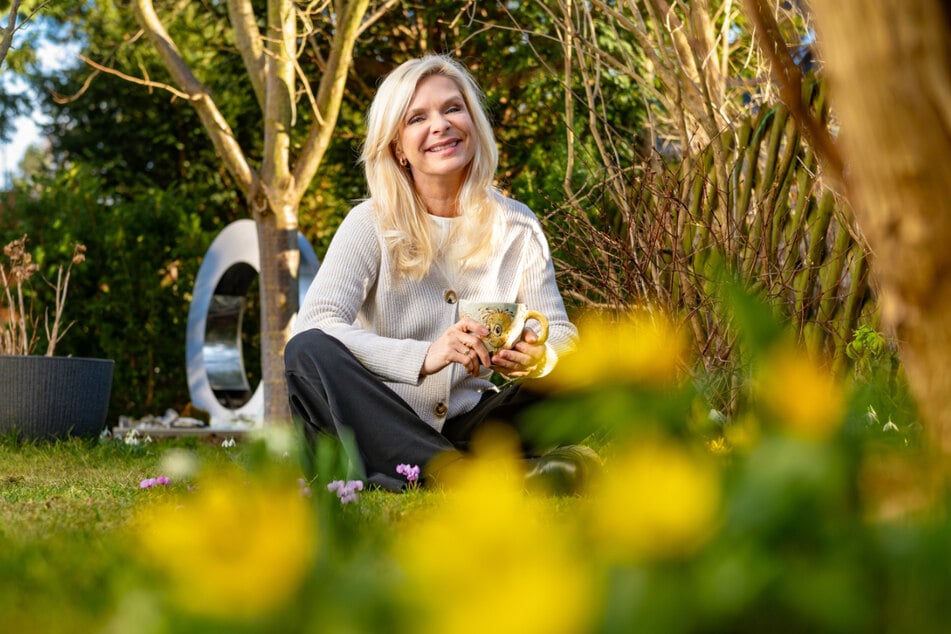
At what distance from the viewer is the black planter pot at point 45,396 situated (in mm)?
4699

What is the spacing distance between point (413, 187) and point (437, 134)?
22 centimetres

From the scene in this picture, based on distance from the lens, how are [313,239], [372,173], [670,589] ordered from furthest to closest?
[313,239], [372,173], [670,589]

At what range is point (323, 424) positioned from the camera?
2963 mm

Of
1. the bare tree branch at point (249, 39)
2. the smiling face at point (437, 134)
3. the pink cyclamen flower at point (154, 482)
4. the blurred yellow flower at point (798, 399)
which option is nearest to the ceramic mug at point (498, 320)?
the smiling face at point (437, 134)

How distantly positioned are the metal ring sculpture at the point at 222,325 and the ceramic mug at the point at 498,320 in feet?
14.7

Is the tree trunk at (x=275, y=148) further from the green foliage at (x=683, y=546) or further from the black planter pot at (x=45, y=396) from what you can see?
the green foliage at (x=683, y=546)

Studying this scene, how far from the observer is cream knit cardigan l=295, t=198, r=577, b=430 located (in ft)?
9.53

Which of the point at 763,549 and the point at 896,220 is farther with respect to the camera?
the point at 896,220

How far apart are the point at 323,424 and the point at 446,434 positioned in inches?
15.0

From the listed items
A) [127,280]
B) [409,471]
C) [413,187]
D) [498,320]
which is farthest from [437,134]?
[127,280]

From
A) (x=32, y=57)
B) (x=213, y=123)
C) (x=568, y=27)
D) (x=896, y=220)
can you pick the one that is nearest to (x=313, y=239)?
(x=213, y=123)

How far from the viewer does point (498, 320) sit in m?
2.75

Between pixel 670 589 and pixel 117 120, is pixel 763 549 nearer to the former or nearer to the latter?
pixel 670 589

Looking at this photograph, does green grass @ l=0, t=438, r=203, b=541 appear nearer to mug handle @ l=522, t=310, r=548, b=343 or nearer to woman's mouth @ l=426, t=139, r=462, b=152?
mug handle @ l=522, t=310, r=548, b=343
